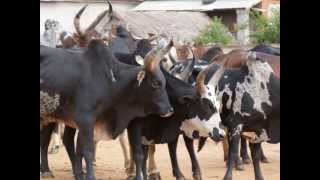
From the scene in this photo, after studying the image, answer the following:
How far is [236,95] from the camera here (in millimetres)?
7680

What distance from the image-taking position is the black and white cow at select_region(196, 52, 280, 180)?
7.54 meters

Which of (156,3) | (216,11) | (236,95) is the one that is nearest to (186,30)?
(216,11)

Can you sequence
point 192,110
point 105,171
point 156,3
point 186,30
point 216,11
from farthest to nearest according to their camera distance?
point 156,3
point 216,11
point 186,30
point 105,171
point 192,110

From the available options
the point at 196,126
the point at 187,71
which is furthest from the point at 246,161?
the point at 196,126

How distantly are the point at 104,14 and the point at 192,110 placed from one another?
8.96 feet

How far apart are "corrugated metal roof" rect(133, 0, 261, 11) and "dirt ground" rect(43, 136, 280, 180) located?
55.1 ft

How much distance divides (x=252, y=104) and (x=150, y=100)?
1.37m

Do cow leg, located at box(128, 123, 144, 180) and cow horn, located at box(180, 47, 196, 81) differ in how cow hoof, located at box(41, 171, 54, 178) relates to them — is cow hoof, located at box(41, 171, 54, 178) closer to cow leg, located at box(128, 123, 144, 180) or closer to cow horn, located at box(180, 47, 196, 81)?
cow leg, located at box(128, 123, 144, 180)

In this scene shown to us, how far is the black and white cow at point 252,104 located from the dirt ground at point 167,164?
92 cm

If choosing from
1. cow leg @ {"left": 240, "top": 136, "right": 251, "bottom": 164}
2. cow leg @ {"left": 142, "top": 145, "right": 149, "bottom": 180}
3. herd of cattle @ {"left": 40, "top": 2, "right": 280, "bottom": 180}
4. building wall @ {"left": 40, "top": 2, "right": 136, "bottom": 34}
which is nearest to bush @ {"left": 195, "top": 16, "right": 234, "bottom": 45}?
building wall @ {"left": 40, "top": 2, "right": 136, "bottom": 34}

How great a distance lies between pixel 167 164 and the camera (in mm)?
9438

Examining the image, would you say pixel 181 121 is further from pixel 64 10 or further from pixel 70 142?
pixel 64 10
